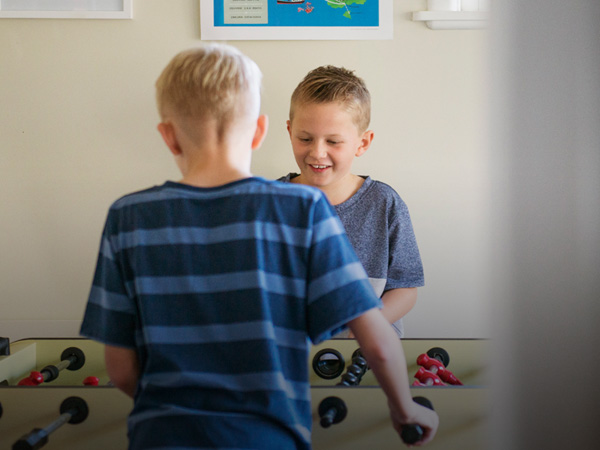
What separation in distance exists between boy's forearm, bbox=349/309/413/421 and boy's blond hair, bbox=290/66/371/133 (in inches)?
31.0

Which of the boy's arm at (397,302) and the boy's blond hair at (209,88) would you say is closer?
the boy's blond hair at (209,88)

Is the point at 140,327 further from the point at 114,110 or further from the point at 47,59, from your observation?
the point at 47,59

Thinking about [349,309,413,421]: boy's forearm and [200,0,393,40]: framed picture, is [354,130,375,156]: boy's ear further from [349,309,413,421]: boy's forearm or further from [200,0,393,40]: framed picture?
[349,309,413,421]: boy's forearm

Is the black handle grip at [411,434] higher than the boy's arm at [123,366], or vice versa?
the boy's arm at [123,366]

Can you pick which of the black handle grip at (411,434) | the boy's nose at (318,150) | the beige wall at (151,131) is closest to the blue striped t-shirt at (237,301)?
the black handle grip at (411,434)

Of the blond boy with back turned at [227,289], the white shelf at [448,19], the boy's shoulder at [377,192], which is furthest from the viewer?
the white shelf at [448,19]

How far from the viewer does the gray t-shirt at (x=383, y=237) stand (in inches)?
58.4

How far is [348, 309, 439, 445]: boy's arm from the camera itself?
0.74 metres

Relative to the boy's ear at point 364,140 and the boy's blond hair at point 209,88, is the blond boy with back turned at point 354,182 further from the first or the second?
the boy's blond hair at point 209,88

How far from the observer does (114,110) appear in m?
1.75

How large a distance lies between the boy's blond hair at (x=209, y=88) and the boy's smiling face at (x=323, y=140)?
2.12 ft

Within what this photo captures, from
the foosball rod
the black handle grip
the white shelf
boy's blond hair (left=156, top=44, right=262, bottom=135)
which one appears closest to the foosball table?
the foosball rod

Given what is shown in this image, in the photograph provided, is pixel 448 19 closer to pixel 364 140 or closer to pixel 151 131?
pixel 364 140

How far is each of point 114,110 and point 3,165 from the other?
37 centimetres
